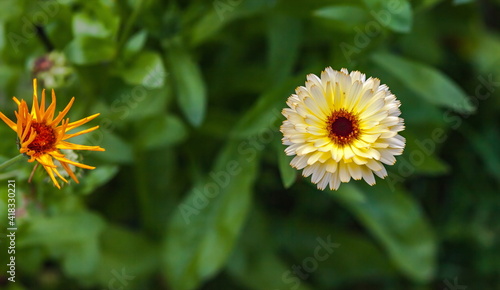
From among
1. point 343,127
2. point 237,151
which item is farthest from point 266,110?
point 343,127

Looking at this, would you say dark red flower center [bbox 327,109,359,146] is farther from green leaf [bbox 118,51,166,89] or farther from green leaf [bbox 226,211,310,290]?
green leaf [bbox 226,211,310,290]

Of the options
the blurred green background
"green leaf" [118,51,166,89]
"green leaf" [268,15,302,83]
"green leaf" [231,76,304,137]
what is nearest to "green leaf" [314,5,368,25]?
the blurred green background

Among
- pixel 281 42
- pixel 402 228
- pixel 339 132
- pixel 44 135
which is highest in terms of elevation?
pixel 281 42

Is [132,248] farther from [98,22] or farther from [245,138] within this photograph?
[98,22]

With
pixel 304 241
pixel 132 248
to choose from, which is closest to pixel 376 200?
pixel 304 241

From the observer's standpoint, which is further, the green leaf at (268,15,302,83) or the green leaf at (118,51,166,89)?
the green leaf at (268,15,302,83)

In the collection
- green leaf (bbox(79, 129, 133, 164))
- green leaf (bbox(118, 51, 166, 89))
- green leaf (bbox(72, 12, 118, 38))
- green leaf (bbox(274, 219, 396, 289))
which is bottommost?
green leaf (bbox(274, 219, 396, 289))

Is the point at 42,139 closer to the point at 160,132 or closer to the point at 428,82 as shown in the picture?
the point at 160,132
